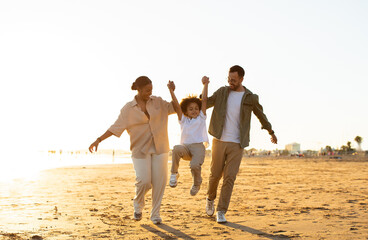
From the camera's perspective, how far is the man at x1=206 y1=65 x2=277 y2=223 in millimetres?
6688

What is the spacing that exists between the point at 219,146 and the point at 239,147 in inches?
12.7

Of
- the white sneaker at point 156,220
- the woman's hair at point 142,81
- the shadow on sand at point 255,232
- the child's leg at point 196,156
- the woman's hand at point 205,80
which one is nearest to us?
the shadow on sand at point 255,232

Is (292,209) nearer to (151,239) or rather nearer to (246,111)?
(246,111)

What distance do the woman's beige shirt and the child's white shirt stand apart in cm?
45

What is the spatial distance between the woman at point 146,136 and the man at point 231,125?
34.8 inches

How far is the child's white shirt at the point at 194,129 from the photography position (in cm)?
673

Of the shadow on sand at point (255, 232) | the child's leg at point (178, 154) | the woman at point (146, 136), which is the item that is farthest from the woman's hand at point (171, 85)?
the shadow on sand at point (255, 232)

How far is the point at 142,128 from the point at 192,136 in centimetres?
85

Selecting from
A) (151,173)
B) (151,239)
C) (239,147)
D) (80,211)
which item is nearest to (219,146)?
(239,147)

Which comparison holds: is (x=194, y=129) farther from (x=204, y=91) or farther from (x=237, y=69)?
(x=237, y=69)

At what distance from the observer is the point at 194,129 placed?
6.73m

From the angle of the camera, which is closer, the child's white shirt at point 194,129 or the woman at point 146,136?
the woman at point 146,136

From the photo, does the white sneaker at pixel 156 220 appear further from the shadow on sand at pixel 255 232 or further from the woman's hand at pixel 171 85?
the woman's hand at pixel 171 85

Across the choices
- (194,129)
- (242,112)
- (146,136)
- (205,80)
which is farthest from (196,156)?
(205,80)
